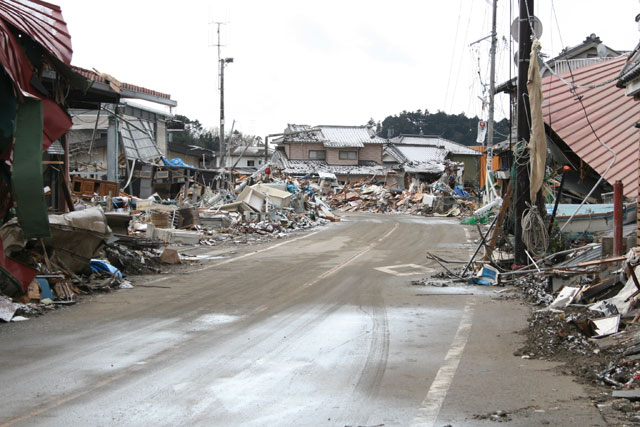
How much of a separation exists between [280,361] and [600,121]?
1750 centimetres

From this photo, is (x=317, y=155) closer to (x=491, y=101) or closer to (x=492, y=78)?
(x=492, y=78)

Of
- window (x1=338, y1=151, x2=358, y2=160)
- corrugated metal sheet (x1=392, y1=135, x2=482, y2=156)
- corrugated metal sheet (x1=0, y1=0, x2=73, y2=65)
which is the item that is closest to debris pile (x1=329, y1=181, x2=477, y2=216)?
window (x1=338, y1=151, x2=358, y2=160)

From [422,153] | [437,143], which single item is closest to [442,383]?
[422,153]

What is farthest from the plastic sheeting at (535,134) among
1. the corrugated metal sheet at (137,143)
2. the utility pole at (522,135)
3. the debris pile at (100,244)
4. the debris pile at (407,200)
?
the debris pile at (407,200)

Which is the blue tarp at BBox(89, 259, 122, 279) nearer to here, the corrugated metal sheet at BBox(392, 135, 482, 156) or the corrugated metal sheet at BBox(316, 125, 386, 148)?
the corrugated metal sheet at BBox(316, 125, 386, 148)

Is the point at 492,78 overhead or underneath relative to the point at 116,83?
overhead

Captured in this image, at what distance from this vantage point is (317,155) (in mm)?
67375

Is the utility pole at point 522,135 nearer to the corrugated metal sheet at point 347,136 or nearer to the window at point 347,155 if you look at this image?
the corrugated metal sheet at point 347,136

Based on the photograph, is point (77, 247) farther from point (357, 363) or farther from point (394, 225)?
point (394, 225)

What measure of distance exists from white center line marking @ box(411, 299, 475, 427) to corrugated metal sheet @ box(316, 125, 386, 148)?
192 feet

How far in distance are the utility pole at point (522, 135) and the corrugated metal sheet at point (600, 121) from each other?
488 centimetres

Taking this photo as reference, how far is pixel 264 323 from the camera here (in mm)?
9070

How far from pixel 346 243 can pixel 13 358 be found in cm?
1670

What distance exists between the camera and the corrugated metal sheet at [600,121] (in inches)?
701
